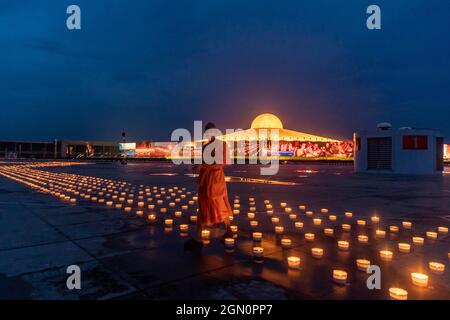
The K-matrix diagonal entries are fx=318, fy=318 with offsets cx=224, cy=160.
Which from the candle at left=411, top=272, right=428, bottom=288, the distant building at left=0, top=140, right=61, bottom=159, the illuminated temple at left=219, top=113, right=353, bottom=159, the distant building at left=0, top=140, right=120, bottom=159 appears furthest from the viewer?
the distant building at left=0, top=140, right=120, bottom=159

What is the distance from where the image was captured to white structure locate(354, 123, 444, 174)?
27516mm

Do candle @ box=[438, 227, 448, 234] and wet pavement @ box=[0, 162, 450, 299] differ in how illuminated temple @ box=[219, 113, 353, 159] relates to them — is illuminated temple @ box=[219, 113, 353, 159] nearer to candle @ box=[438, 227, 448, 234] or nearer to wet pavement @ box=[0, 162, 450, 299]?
wet pavement @ box=[0, 162, 450, 299]

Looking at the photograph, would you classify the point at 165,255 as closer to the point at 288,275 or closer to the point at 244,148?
the point at 288,275

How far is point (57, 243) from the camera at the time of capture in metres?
5.39

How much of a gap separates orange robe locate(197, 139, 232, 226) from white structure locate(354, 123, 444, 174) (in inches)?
1069

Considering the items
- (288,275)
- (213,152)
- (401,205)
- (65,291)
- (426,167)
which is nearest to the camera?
(65,291)

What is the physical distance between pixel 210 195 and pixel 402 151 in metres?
Result: 27.4

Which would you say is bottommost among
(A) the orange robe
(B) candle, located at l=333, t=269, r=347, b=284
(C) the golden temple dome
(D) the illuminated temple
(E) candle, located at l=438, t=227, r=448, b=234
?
(E) candle, located at l=438, t=227, r=448, b=234

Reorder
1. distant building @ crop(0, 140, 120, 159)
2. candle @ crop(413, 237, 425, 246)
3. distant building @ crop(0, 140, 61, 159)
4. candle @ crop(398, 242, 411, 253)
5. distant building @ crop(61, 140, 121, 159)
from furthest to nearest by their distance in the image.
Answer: distant building @ crop(61, 140, 121, 159) → distant building @ crop(0, 140, 120, 159) → distant building @ crop(0, 140, 61, 159) → candle @ crop(413, 237, 425, 246) → candle @ crop(398, 242, 411, 253)

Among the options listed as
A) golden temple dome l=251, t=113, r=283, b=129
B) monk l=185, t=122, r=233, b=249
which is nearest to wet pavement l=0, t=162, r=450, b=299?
monk l=185, t=122, r=233, b=249

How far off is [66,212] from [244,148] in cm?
6042

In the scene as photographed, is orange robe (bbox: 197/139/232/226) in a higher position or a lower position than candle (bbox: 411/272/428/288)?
higher
